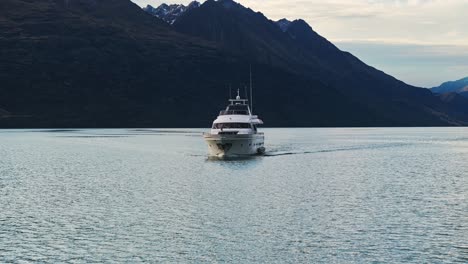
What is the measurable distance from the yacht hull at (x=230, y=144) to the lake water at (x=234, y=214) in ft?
10.7

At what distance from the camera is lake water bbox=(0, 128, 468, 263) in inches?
1475

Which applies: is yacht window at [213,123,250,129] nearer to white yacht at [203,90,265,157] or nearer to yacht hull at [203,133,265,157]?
white yacht at [203,90,265,157]

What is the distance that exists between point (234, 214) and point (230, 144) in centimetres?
4801

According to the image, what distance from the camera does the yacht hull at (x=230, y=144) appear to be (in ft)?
323

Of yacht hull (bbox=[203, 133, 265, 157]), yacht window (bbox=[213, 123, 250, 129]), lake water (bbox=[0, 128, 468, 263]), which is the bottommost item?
lake water (bbox=[0, 128, 468, 263])

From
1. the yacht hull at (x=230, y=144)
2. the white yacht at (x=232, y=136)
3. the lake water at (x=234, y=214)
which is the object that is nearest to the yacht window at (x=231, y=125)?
the white yacht at (x=232, y=136)

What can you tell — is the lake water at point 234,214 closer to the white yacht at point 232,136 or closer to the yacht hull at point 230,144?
the yacht hull at point 230,144

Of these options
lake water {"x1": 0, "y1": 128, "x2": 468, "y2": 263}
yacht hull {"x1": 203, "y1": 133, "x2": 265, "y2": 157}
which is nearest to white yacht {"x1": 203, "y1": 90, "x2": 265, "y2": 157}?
yacht hull {"x1": 203, "y1": 133, "x2": 265, "y2": 157}

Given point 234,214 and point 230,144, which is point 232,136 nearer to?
point 230,144

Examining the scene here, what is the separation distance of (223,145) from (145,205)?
44.0 m

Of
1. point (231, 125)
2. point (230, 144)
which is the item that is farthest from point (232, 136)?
point (231, 125)

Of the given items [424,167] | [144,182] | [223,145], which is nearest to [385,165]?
[424,167]

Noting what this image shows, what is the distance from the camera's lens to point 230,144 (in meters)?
99.0

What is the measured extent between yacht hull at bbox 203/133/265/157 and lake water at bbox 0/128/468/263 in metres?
3.28
